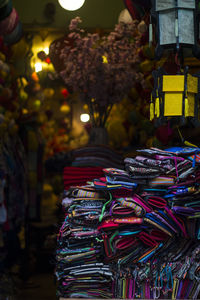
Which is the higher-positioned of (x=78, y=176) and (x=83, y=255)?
(x=78, y=176)

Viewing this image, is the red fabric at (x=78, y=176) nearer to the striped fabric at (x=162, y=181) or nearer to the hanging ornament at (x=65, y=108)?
the striped fabric at (x=162, y=181)

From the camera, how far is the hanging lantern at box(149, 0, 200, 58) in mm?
2162

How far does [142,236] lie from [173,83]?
710 millimetres

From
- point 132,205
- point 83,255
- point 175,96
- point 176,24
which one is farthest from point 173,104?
point 83,255

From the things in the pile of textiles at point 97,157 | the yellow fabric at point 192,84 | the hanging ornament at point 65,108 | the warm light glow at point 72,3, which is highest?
the warm light glow at point 72,3

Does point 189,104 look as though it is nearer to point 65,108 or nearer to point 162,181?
point 162,181

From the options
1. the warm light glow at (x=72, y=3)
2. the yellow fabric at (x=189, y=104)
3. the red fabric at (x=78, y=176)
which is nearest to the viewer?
the yellow fabric at (x=189, y=104)

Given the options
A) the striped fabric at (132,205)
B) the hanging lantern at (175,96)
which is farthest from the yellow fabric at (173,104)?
the striped fabric at (132,205)

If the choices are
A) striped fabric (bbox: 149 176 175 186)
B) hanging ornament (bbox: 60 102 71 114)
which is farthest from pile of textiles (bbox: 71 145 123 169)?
hanging ornament (bbox: 60 102 71 114)

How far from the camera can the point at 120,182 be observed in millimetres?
1984

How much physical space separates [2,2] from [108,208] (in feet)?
7.31

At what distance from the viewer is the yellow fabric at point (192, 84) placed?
215 centimetres

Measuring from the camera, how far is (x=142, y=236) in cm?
197

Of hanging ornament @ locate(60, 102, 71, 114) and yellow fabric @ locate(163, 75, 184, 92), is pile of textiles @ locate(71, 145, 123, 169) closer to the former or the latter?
yellow fabric @ locate(163, 75, 184, 92)
